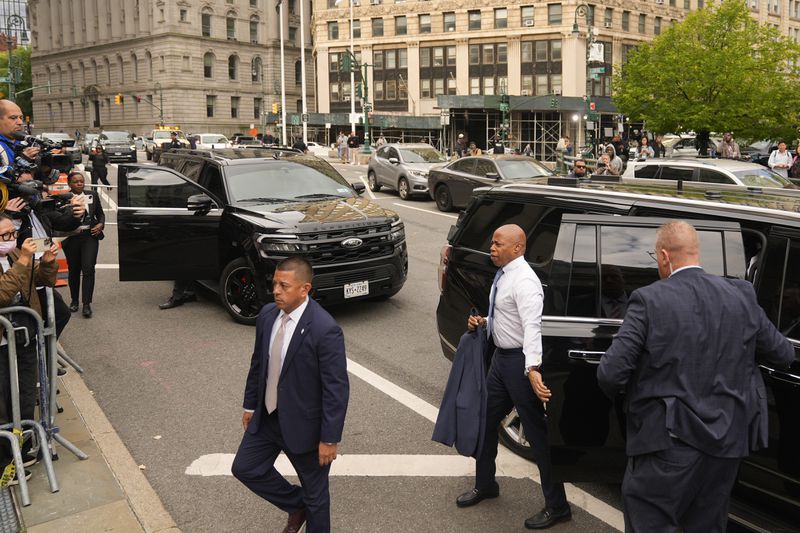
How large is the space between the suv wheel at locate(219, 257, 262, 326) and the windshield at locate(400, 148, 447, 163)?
15076mm

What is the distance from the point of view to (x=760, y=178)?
13453 mm

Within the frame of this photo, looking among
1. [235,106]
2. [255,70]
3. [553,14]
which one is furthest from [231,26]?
[553,14]

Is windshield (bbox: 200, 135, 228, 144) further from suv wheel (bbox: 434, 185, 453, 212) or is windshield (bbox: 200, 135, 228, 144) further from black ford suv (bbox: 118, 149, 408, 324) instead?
black ford suv (bbox: 118, 149, 408, 324)

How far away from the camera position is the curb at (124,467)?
437cm

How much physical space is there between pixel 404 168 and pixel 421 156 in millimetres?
1224

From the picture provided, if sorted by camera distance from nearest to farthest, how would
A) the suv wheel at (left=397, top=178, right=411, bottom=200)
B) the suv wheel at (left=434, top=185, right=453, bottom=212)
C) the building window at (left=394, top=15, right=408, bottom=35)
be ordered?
1. the suv wheel at (left=434, top=185, right=453, bottom=212)
2. the suv wheel at (left=397, top=178, right=411, bottom=200)
3. the building window at (left=394, top=15, right=408, bottom=35)

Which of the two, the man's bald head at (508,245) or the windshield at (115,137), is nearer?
the man's bald head at (508,245)

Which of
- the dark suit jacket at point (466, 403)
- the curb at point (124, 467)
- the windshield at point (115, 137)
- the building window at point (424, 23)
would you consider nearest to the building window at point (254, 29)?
the building window at point (424, 23)

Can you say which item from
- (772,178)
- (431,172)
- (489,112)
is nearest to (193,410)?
(772,178)

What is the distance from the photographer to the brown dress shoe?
4125 millimetres

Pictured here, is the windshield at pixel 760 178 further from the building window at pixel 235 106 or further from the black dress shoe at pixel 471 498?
the building window at pixel 235 106

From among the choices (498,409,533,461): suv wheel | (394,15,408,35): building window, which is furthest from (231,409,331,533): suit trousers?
(394,15,408,35): building window

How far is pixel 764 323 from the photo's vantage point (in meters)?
3.13

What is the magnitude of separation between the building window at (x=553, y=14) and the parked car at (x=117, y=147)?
113ft
